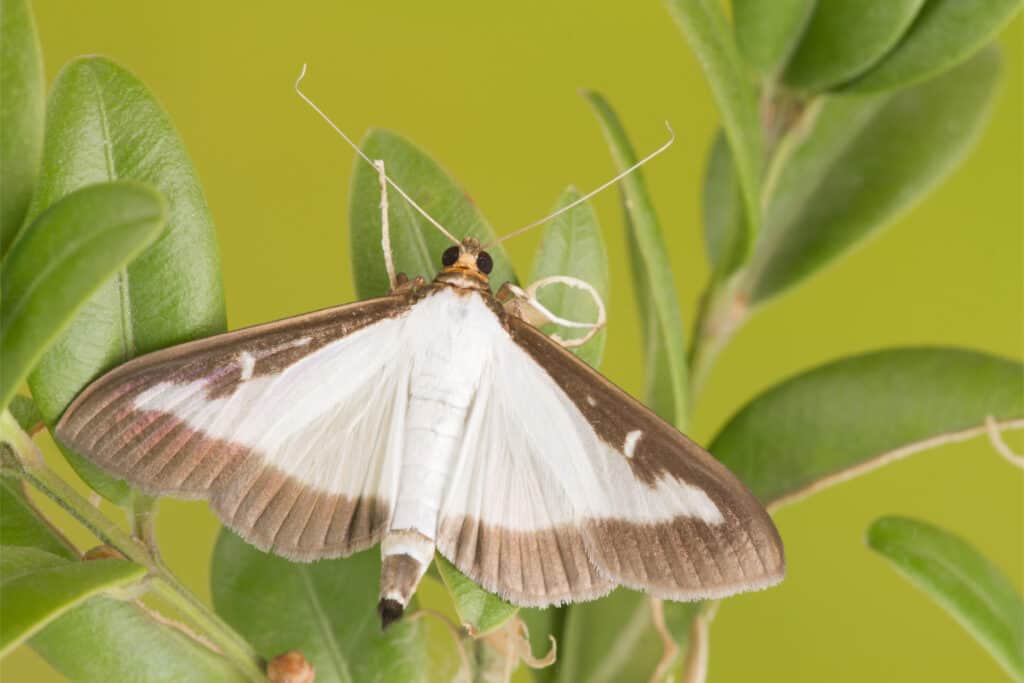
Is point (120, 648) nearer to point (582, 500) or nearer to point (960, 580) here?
point (582, 500)

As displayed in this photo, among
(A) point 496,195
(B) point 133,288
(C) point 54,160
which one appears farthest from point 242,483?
(A) point 496,195

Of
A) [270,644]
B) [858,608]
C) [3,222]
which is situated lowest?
[858,608]

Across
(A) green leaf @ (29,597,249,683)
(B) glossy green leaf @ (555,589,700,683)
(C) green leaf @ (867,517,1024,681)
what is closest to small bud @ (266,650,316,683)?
(A) green leaf @ (29,597,249,683)

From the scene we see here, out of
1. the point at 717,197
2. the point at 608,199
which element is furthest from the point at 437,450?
the point at 608,199

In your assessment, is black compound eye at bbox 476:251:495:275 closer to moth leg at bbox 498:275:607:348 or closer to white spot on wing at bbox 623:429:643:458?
moth leg at bbox 498:275:607:348

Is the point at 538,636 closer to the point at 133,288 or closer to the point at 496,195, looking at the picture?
the point at 133,288

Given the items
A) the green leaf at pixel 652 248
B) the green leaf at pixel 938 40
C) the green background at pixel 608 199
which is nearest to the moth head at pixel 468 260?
the green leaf at pixel 652 248
